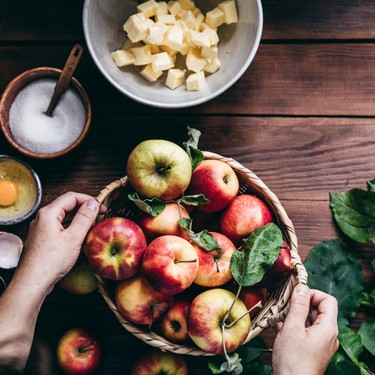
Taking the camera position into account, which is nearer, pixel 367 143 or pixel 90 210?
pixel 90 210

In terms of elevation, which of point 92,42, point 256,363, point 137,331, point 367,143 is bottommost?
point 256,363

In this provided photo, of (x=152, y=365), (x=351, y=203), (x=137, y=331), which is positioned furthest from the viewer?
(x=351, y=203)

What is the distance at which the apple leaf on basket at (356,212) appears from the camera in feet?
3.98

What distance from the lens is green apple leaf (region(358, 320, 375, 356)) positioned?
3.92 feet

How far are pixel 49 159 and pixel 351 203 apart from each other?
0.69 m

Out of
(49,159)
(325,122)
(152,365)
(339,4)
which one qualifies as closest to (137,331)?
(152,365)

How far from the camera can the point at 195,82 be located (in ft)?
3.75

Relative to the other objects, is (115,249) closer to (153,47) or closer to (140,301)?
(140,301)

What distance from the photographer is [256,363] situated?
1.18m

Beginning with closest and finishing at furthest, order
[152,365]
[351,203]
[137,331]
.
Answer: [137,331], [152,365], [351,203]

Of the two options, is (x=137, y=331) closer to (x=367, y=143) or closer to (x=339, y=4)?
(x=367, y=143)

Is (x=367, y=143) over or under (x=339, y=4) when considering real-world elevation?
under

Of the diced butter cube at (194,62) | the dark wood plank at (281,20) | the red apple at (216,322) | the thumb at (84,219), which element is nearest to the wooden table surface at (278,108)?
the dark wood plank at (281,20)

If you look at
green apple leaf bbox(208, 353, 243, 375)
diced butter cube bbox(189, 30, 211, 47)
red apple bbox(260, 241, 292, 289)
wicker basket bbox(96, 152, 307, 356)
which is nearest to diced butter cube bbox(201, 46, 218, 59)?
diced butter cube bbox(189, 30, 211, 47)
